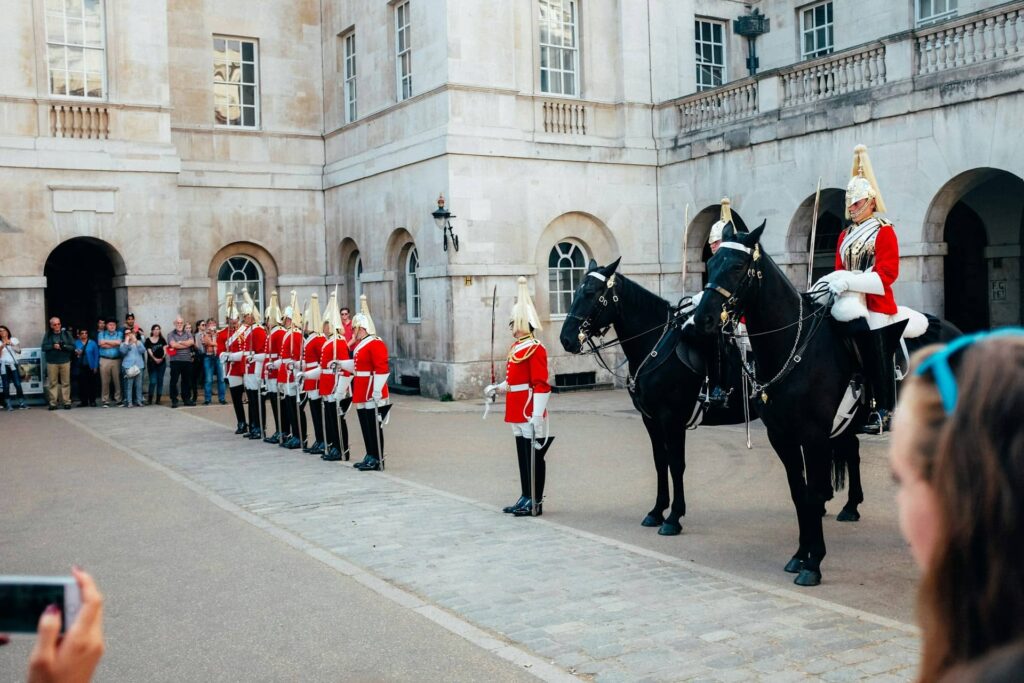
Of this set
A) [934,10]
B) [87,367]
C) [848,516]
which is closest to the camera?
[848,516]

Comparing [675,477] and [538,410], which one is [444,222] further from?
[675,477]

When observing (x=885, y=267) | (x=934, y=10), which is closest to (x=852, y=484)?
(x=885, y=267)

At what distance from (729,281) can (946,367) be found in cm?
617

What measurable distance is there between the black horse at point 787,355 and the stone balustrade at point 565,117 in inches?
597

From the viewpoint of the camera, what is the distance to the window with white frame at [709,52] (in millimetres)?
24812

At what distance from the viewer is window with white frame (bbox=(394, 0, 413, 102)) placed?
2323cm

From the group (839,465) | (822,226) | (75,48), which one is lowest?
(839,465)

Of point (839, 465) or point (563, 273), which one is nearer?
point (839, 465)

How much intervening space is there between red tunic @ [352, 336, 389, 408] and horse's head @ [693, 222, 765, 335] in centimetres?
598

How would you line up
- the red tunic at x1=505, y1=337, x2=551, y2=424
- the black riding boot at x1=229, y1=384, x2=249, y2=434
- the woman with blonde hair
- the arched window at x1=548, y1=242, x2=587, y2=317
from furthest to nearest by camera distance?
the arched window at x1=548, y1=242, x2=587, y2=317, the black riding boot at x1=229, y1=384, x2=249, y2=434, the red tunic at x1=505, y1=337, x2=551, y2=424, the woman with blonde hair

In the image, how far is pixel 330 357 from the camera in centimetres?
1378

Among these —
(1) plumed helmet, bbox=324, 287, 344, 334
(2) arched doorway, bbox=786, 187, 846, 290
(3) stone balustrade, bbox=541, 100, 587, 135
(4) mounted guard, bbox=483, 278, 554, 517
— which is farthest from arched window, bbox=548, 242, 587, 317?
(4) mounted guard, bbox=483, 278, 554, 517

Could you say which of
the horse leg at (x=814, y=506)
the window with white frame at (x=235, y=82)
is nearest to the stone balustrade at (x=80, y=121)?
the window with white frame at (x=235, y=82)

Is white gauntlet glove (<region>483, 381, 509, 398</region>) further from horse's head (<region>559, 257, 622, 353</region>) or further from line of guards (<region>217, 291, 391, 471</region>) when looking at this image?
line of guards (<region>217, 291, 391, 471</region>)
